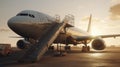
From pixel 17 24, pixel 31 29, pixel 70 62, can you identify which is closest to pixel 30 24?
pixel 31 29

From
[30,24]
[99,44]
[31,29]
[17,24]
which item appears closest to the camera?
[17,24]

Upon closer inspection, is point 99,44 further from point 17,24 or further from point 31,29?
point 17,24

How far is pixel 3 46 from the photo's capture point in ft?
87.0

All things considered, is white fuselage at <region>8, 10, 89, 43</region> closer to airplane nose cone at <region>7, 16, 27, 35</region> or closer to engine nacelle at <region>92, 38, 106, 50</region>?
airplane nose cone at <region>7, 16, 27, 35</region>

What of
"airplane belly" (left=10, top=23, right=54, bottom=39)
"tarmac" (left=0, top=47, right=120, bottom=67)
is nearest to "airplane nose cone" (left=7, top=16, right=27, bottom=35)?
"airplane belly" (left=10, top=23, right=54, bottom=39)

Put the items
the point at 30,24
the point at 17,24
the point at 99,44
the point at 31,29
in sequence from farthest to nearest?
1. the point at 99,44
2. the point at 31,29
3. the point at 30,24
4. the point at 17,24

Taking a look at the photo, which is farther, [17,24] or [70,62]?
[17,24]

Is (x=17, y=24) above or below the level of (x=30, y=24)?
below

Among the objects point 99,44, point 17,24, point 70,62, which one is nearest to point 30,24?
point 17,24

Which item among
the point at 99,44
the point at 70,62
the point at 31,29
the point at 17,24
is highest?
the point at 17,24

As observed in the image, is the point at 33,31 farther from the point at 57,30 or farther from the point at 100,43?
the point at 100,43

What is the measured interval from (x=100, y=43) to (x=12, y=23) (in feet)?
43.0

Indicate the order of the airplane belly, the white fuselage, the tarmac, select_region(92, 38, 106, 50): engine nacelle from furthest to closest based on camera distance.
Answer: select_region(92, 38, 106, 50): engine nacelle → the airplane belly → the white fuselage → the tarmac

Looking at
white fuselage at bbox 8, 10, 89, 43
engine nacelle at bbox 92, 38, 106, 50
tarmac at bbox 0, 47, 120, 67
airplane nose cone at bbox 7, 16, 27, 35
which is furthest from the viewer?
engine nacelle at bbox 92, 38, 106, 50
